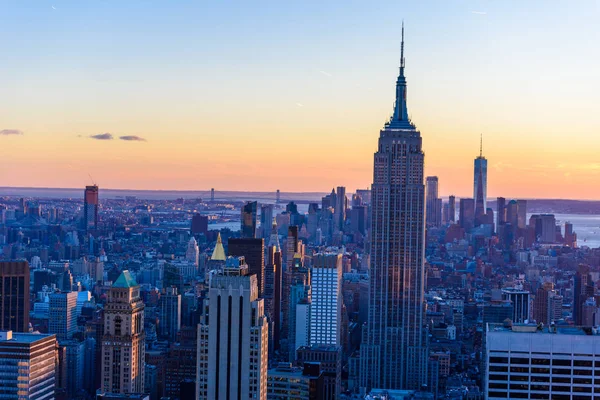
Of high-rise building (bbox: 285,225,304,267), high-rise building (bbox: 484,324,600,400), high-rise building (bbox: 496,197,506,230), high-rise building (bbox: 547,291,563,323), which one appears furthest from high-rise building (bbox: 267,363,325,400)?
high-rise building (bbox: 285,225,304,267)

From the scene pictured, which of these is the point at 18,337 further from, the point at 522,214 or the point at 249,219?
the point at 522,214

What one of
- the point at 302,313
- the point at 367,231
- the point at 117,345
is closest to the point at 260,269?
the point at 302,313

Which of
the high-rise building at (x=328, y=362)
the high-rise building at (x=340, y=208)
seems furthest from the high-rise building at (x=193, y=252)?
the high-rise building at (x=328, y=362)

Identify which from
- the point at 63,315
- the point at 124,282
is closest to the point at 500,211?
the point at 63,315

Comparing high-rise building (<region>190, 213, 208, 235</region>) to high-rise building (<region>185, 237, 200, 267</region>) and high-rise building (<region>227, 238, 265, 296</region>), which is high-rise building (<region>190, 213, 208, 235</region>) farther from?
high-rise building (<region>227, 238, 265, 296</region>)

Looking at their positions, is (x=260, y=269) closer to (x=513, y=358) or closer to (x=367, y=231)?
(x=367, y=231)

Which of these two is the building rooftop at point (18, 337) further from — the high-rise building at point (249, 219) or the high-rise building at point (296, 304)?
the high-rise building at point (296, 304)

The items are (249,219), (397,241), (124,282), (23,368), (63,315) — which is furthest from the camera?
(397,241)
